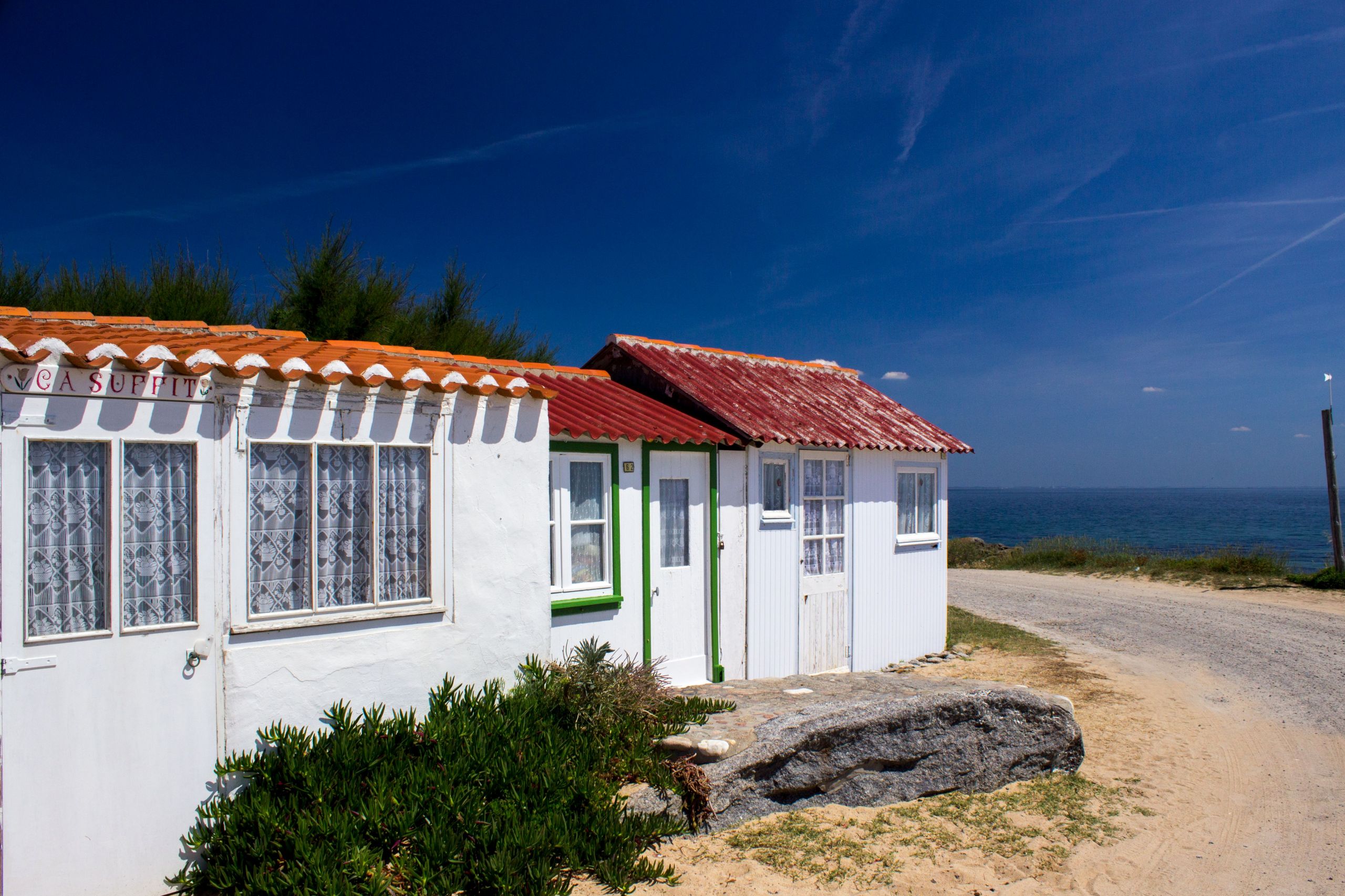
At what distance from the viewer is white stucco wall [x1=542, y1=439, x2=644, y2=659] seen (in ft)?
26.5

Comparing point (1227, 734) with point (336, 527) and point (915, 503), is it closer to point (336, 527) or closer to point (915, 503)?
point (915, 503)

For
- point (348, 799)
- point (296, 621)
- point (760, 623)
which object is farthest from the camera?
point (760, 623)

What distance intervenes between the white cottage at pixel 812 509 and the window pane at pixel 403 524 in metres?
4.10

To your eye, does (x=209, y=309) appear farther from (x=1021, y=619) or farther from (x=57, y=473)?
(x=1021, y=619)

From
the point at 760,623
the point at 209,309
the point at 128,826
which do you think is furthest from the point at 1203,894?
the point at 209,309

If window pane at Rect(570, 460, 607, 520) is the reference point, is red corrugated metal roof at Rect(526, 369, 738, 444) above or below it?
above

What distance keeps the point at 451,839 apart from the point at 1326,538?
6337cm

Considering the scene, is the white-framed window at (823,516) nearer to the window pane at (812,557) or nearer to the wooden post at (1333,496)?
the window pane at (812,557)

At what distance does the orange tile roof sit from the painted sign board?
66 mm

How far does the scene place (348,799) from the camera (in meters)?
4.80

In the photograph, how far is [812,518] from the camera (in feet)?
34.2

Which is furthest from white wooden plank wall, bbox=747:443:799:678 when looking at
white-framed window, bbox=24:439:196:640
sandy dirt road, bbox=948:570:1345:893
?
white-framed window, bbox=24:439:196:640

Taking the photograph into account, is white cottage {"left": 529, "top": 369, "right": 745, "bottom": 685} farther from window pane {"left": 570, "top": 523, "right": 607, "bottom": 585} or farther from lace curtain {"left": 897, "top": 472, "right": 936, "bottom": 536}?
lace curtain {"left": 897, "top": 472, "right": 936, "bottom": 536}

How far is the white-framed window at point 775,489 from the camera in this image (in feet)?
32.3
